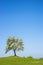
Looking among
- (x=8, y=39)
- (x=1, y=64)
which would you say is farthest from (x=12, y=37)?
(x=1, y=64)

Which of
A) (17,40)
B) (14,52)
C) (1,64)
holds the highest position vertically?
(17,40)

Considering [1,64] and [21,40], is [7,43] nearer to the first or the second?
[21,40]

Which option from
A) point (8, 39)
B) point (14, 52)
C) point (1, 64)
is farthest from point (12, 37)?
point (1, 64)

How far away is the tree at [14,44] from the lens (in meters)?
85.1

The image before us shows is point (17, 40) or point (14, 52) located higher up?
point (17, 40)

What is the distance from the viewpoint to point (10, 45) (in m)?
86.1

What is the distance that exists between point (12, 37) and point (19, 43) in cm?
456

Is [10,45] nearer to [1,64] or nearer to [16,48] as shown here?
[16,48]

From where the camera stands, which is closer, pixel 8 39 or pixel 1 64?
pixel 1 64

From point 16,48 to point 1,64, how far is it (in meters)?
30.4

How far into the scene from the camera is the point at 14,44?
85.2 meters

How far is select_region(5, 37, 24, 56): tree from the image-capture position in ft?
279

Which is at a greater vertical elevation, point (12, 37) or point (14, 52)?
point (12, 37)

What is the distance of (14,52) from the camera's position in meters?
83.6
